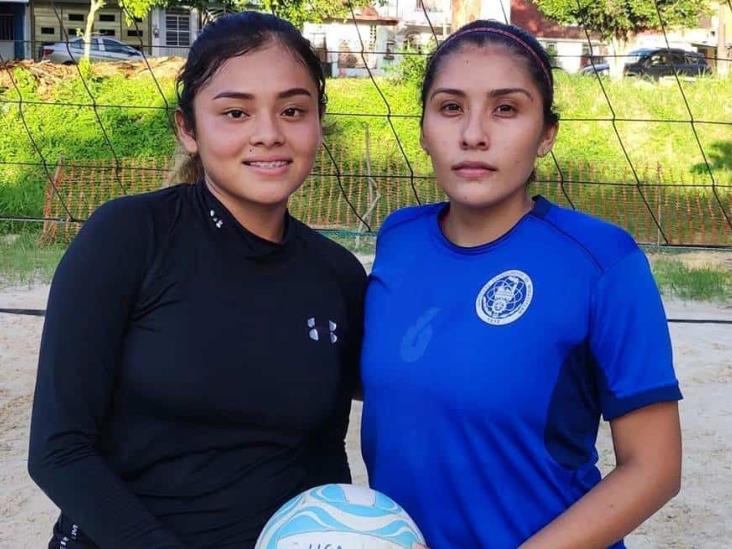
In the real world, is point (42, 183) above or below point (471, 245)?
below

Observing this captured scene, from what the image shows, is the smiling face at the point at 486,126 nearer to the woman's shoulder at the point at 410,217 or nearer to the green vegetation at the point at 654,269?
the woman's shoulder at the point at 410,217

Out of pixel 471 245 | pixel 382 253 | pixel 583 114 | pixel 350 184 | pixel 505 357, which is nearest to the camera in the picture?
pixel 505 357

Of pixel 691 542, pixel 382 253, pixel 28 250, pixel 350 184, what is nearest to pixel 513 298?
pixel 382 253

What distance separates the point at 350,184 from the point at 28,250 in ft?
10.8

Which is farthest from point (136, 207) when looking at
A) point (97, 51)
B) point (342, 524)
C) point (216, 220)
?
point (97, 51)

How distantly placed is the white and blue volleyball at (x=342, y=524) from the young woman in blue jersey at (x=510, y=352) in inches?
3.1

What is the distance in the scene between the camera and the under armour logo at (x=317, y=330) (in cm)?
165

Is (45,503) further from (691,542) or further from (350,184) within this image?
(350,184)

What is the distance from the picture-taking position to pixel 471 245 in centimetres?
158

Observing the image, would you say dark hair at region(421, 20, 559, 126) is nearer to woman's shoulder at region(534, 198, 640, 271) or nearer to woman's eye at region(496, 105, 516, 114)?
woman's eye at region(496, 105, 516, 114)

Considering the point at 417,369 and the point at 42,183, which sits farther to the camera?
the point at 42,183

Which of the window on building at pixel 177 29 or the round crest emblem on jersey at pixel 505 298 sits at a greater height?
the window on building at pixel 177 29

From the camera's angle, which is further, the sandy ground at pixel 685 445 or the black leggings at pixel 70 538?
the sandy ground at pixel 685 445

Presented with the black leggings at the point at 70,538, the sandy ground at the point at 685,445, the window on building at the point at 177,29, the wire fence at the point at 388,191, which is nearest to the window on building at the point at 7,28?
the window on building at the point at 177,29
